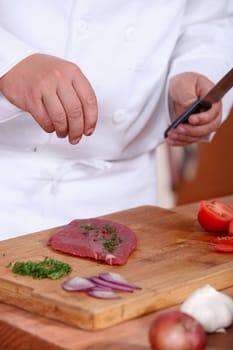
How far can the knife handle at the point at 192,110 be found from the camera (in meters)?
1.75

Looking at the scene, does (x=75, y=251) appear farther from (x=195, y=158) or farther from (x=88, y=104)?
(x=195, y=158)

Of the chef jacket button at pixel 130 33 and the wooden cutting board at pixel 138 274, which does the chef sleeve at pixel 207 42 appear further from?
the wooden cutting board at pixel 138 274

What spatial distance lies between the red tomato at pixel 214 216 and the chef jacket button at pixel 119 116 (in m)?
0.27

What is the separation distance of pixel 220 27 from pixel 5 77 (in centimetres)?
64

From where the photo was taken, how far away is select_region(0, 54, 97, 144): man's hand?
1.43 metres

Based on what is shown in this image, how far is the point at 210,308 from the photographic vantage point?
120 centimetres

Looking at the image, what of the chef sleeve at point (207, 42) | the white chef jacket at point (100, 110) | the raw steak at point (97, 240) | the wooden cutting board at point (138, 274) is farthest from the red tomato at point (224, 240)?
the chef sleeve at point (207, 42)

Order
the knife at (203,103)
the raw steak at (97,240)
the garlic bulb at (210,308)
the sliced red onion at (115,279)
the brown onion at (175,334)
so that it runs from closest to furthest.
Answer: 1. the brown onion at (175,334)
2. the garlic bulb at (210,308)
3. the sliced red onion at (115,279)
4. the raw steak at (97,240)
5. the knife at (203,103)

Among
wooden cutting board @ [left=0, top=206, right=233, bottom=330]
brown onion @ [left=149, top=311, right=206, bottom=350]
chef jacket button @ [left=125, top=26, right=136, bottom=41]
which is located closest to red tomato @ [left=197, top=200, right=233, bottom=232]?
wooden cutting board @ [left=0, top=206, right=233, bottom=330]

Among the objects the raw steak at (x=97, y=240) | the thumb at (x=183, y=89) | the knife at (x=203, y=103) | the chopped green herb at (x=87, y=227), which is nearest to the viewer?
the raw steak at (x=97, y=240)

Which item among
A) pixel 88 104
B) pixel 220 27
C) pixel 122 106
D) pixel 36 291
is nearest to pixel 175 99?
pixel 122 106

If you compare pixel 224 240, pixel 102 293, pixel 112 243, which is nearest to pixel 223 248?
pixel 224 240

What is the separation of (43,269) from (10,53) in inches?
14.6

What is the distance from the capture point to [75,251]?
1.44 metres
